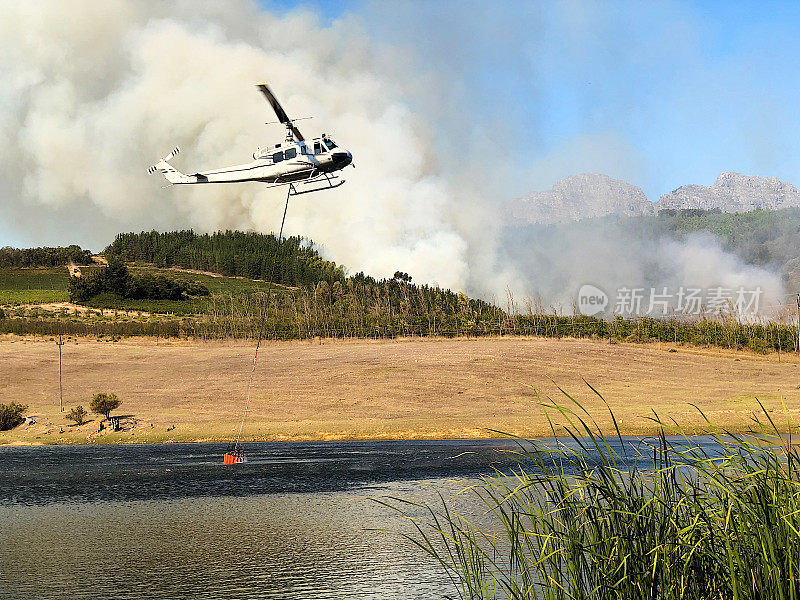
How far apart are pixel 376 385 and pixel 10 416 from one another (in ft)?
97.5

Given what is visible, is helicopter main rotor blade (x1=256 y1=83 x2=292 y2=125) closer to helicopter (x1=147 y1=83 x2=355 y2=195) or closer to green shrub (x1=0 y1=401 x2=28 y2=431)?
helicopter (x1=147 y1=83 x2=355 y2=195)

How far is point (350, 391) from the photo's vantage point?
2953 inches

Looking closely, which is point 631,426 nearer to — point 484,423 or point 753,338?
point 484,423

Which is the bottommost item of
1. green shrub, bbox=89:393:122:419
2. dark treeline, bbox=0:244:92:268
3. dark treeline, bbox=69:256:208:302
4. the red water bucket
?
the red water bucket

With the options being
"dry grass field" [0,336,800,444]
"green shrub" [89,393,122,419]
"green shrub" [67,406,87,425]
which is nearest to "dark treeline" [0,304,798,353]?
"dry grass field" [0,336,800,444]

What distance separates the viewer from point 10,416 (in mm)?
60188

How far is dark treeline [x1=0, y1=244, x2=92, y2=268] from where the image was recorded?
192 metres

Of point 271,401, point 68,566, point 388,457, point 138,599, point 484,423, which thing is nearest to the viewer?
point 138,599

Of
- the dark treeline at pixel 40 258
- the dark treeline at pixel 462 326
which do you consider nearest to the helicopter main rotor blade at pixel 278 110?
the dark treeline at pixel 462 326

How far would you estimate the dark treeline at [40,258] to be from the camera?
192 m

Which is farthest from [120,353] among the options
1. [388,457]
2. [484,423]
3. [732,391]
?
[732,391]

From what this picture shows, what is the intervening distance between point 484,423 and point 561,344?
39837 millimetres

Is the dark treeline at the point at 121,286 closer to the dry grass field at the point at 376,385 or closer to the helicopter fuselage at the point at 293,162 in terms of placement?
the dry grass field at the point at 376,385

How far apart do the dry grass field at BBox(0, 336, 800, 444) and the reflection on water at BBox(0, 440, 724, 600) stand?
12414 millimetres
